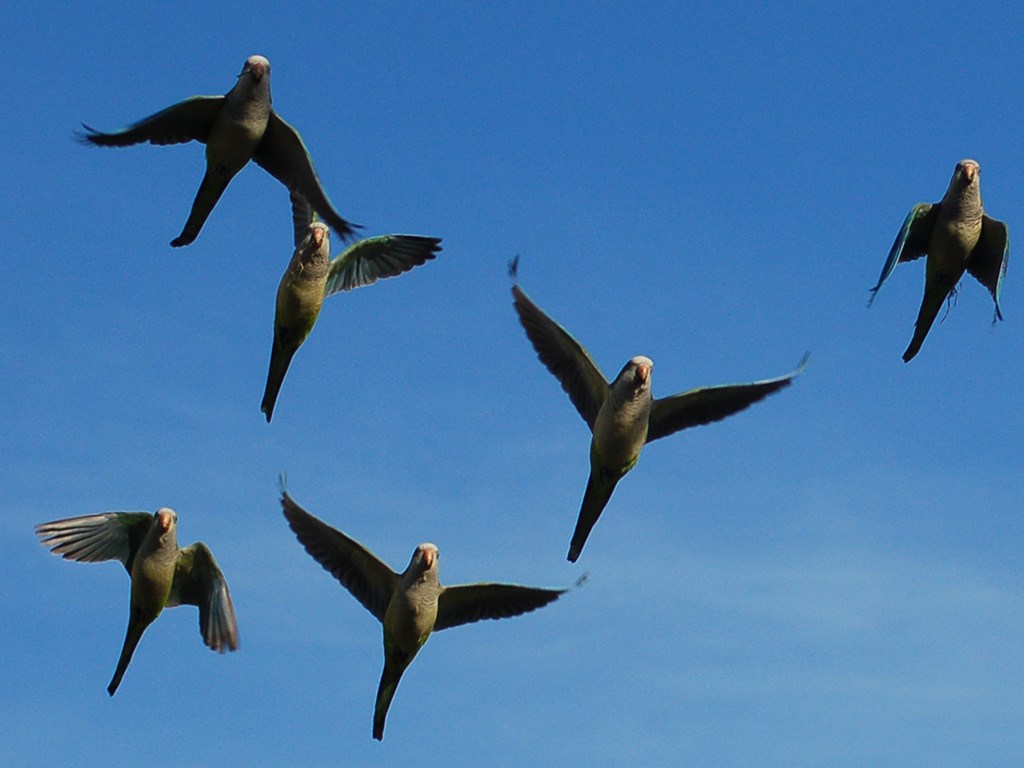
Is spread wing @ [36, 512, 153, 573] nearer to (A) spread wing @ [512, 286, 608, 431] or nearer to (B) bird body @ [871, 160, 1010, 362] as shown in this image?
(A) spread wing @ [512, 286, 608, 431]

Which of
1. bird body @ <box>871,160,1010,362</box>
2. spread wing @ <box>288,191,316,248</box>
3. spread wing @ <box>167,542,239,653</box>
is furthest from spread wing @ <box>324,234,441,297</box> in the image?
bird body @ <box>871,160,1010,362</box>

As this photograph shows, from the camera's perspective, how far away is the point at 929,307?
769 inches

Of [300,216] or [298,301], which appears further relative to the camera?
[300,216]

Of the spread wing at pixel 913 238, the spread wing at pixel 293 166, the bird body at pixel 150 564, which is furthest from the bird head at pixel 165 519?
the spread wing at pixel 913 238

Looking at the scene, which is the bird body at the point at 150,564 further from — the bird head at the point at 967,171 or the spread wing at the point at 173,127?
the bird head at the point at 967,171

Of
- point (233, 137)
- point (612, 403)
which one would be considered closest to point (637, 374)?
point (612, 403)

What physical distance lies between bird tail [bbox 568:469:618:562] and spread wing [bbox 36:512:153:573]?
15.4 ft

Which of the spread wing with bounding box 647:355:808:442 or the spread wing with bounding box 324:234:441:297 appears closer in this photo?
the spread wing with bounding box 647:355:808:442

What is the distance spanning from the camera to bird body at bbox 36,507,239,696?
19.0m

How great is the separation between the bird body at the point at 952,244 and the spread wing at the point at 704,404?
1.56m

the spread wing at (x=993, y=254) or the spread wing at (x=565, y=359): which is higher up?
the spread wing at (x=993, y=254)

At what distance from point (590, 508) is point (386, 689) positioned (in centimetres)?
300

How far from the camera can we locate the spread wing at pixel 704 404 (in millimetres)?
18828

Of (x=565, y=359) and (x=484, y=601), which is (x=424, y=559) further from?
(x=565, y=359)
